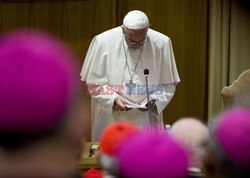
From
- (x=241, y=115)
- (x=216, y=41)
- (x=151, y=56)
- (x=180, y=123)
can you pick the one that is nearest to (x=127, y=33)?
(x=151, y=56)

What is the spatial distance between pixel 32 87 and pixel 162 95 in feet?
9.95

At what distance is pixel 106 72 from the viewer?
3793 millimetres

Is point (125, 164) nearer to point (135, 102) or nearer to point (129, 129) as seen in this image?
point (129, 129)

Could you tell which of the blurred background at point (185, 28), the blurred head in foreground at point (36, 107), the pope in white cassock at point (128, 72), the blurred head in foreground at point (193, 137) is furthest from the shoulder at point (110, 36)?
the blurred head in foreground at point (36, 107)

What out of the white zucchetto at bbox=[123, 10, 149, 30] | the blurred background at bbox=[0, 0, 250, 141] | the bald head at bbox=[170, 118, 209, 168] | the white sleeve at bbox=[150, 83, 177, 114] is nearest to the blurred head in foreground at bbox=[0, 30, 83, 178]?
the bald head at bbox=[170, 118, 209, 168]

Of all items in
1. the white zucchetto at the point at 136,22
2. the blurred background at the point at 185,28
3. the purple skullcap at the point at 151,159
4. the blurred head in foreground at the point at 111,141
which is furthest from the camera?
the blurred background at the point at 185,28

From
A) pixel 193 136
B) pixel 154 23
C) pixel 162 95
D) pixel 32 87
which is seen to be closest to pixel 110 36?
pixel 162 95

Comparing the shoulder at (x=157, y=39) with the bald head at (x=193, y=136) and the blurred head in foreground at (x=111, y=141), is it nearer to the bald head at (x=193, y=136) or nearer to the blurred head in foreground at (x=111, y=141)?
the bald head at (x=193, y=136)

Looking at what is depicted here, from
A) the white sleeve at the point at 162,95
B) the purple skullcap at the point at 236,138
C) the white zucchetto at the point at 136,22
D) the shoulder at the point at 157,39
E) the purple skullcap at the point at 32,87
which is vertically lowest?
the white sleeve at the point at 162,95

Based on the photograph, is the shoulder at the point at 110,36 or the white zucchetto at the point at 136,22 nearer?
the white zucchetto at the point at 136,22

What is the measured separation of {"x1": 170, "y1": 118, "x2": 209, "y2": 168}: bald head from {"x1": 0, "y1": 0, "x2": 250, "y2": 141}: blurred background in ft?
13.4

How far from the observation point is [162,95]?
12.2 ft

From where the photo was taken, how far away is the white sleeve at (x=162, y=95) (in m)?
3.64

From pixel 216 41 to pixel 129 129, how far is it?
4317 mm
